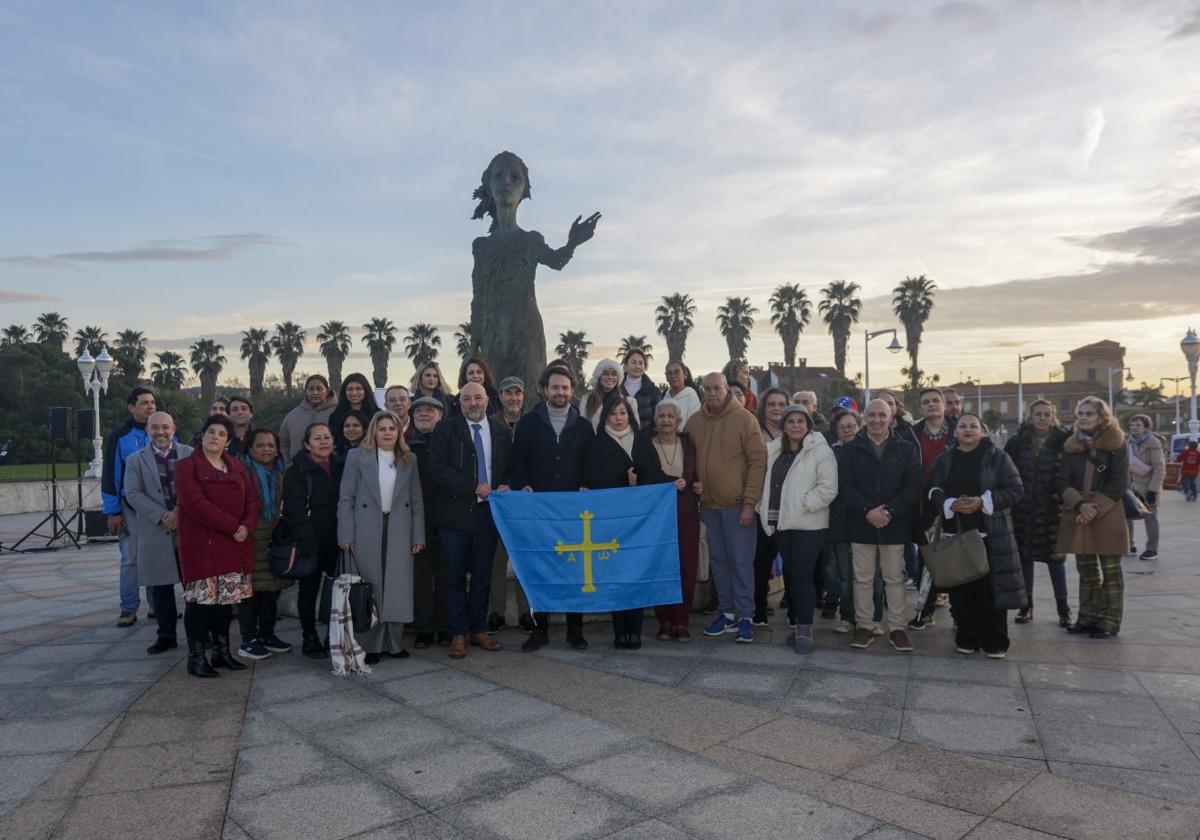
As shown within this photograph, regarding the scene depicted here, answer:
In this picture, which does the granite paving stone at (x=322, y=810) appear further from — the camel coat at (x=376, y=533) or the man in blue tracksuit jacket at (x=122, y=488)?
the man in blue tracksuit jacket at (x=122, y=488)

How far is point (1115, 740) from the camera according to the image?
421 cm

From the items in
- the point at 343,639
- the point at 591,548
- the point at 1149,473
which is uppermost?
the point at 1149,473

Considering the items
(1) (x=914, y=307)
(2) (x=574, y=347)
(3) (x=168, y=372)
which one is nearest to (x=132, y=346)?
(3) (x=168, y=372)

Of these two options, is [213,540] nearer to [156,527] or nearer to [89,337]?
[156,527]

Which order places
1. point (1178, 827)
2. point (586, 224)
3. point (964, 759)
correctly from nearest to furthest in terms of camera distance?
point (1178, 827), point (964, 759), point (586, 224)

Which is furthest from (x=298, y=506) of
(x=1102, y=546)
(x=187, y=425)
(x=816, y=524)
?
(x=187, y=425)

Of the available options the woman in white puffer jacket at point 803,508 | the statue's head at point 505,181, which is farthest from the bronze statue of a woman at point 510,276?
the woman in white puffer jacket at point 803,508

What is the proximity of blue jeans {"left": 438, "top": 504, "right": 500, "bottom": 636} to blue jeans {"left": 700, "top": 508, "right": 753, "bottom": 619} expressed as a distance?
1692 millimetres

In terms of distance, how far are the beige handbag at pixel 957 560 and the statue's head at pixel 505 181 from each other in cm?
866

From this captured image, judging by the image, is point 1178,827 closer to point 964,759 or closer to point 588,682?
point 964,759

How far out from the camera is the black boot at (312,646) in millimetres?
6133

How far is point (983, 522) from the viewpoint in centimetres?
600

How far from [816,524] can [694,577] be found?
105 centimetres

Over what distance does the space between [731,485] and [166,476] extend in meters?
4.28
